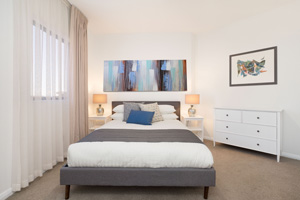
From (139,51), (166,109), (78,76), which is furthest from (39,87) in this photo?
(139,51)

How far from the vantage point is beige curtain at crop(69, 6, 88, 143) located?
2.71 m

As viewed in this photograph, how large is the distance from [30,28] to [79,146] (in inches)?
63.7

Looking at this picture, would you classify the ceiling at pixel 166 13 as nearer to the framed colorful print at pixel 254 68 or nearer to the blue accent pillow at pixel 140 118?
the framed colorful print at pixel 254 68

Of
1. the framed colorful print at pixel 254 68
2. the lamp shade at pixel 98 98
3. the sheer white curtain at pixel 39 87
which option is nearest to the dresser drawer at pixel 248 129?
the framed colorful print at pixel 254 68

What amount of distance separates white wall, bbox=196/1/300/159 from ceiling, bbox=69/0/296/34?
0.23m

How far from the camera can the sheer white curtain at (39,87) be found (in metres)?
1.72

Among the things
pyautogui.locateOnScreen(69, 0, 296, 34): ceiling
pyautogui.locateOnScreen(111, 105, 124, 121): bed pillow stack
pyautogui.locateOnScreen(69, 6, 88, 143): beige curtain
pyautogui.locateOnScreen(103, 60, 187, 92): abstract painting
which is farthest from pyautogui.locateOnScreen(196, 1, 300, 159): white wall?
pyautogui.locateOnScreen(69, 6, 88, 143): beige curtain

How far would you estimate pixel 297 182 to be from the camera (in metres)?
1.90

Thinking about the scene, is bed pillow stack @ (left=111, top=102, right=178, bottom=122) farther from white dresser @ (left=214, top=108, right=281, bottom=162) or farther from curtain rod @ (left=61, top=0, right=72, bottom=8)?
curtain rod @ (left=61, top=0, right=72, bottom=8)

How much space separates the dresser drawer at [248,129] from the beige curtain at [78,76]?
9.32 feet

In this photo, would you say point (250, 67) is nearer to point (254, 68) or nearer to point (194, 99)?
point (254, 68)

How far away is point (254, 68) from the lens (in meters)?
3.13

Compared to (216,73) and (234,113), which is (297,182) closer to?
(234,113)

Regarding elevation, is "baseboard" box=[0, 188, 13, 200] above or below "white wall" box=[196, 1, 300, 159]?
below
